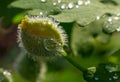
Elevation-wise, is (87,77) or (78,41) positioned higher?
(87,77)

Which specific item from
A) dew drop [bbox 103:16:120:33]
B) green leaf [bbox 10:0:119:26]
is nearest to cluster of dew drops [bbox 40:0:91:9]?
green leaf [bbox 10:0:119:26]

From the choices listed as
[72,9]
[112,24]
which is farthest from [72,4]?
[112,24]

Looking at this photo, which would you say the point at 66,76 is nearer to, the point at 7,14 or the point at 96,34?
the point at 96,34

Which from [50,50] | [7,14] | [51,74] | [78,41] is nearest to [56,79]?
[51,74]

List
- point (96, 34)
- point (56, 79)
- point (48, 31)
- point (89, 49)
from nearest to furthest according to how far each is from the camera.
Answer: point (48, 31) → point (96, 34) → point (89, 49) → point (56, 79)

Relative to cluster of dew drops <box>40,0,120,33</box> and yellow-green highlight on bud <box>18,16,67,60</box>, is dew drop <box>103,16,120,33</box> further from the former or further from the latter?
yellow-green highlight on bud <box>18,16,67,60</box>

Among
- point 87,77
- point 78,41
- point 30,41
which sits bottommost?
point 78,41
